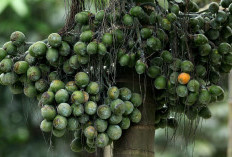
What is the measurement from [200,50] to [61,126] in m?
0.73

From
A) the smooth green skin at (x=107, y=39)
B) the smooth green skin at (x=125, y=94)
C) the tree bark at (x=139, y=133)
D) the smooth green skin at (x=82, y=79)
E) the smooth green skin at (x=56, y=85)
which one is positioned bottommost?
the tree bark at (x=139, y=133)

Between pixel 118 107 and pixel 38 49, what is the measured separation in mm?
433

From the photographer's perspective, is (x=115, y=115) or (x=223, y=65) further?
(x=223, y=65)

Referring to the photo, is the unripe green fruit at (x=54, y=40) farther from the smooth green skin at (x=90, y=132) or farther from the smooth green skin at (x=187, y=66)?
the smooth green skin at (x=187, y=66)

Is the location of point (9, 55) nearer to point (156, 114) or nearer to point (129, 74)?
point (129, 74)

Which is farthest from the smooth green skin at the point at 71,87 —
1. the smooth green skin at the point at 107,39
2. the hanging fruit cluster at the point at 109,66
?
the smooth green skin at the point at 107,39

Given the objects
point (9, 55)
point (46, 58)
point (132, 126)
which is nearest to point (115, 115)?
point (132, 126)

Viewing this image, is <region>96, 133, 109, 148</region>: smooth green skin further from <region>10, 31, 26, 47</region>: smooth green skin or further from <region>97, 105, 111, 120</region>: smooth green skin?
<region>10, 31, 26, 47</region>: smooth green skin

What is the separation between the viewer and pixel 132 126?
7.00ft

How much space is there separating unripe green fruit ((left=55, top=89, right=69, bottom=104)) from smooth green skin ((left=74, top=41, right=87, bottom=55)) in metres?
0.18

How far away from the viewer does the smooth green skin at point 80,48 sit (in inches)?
78.5

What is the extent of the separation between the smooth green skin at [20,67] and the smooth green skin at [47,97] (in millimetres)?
156

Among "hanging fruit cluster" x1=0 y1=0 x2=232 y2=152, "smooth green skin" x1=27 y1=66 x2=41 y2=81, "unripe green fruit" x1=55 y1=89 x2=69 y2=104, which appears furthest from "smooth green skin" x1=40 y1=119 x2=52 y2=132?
"smooth green skin" x1=27 y1=66 x2=41 y2=81

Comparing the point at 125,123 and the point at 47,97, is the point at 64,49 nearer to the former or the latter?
the point at 47,97
